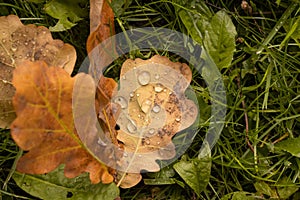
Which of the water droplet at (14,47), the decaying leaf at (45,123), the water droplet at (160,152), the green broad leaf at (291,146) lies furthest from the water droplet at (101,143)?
the green broad leaf at (291,146)

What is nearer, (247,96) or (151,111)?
(151,111)

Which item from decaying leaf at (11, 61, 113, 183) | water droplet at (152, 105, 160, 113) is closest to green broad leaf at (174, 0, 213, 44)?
water droplet at (152, 105, 160, 113)

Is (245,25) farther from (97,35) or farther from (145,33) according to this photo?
(97,35)

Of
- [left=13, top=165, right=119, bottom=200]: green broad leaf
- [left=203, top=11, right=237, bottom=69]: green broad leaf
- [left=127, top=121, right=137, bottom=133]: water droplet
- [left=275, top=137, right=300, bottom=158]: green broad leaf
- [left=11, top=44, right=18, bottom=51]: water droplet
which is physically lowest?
[left=13, top=165, right=119, bottom=200]: green broad leaf

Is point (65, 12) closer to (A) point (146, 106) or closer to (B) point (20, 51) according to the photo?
(B) point (20, 51)

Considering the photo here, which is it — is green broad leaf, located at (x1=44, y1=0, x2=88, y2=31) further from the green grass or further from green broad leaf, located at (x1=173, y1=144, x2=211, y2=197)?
green broad leaf, located at (x1=173, y1=144, x2=211, y2=197)

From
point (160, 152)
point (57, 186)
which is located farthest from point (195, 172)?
point (57, 186)

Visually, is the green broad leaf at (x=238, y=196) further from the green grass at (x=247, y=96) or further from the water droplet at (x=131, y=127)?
the water droplet at (x=131, y=127)
